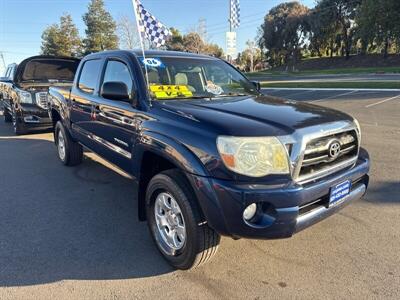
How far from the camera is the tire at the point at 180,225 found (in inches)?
105

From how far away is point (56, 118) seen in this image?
654cm

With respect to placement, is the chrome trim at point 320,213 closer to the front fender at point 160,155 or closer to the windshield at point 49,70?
the front fender at point 160,155

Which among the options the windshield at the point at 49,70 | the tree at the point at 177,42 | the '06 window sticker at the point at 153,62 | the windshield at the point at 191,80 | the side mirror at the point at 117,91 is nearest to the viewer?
the side mirror at the point at 117,91

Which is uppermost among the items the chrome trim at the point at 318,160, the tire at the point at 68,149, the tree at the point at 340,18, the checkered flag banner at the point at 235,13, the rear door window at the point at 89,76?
the tree at the point at 340,18

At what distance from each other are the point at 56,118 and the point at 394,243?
5804mm

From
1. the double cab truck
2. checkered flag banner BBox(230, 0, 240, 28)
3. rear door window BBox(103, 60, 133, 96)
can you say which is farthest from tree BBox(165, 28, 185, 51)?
rear door window BBox(103, 60, 133, 96)

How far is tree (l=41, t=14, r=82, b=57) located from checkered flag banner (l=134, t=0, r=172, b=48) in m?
62.0

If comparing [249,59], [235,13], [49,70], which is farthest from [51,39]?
[49,70]

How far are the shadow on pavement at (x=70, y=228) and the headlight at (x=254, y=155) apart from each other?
3.95 feet

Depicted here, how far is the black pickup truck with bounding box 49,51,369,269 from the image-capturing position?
2.45m

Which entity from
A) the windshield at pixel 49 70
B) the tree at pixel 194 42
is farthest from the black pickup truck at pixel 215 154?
the tree at pixel 194 42

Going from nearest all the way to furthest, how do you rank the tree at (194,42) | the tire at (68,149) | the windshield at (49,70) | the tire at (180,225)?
the tire at (180,225)
the tire at (68,149)
the windshield at (49,70)
the tree at (194,42)

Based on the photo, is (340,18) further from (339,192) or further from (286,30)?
(339,192)

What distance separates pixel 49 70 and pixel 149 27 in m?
Answer: 6.14
